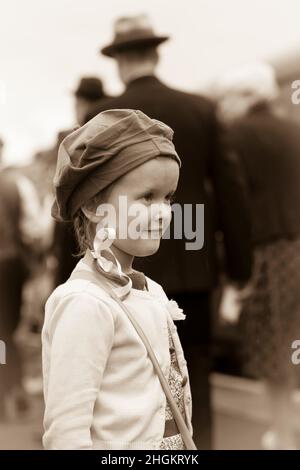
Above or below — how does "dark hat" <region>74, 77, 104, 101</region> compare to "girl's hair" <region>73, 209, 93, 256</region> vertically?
above

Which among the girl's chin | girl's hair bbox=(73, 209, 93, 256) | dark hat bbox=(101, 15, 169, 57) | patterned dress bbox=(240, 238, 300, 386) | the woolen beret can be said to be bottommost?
patterned dress bbox=(240, 238, 300, 386)

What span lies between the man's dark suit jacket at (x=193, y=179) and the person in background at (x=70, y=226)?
0.43 ft

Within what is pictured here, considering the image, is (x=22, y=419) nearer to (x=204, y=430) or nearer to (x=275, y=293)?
(x=204, y=430)

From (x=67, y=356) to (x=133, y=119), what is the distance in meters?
0.43

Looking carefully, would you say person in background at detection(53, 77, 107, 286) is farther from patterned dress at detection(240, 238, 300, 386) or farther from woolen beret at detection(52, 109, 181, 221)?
patterned dress at detection(240, 238, 300, 386)

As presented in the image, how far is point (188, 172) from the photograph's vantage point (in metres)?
2.46

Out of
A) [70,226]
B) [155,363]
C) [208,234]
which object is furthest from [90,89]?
[155,363]

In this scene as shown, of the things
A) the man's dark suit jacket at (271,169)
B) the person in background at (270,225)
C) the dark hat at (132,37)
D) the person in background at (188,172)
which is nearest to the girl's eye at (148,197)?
the person in background at (188,172)

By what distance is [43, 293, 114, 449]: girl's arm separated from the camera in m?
1.53

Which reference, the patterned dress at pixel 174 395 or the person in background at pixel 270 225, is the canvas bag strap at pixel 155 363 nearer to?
the patterned dress at pixel 174 395

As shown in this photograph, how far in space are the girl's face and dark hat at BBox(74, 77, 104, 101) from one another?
3.08 feet

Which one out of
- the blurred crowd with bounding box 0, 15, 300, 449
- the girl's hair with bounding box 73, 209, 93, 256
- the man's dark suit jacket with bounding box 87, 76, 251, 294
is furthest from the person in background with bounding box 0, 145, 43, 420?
the girl's hair with bounding box 73, 209, 93, 256

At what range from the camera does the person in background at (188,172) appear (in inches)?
91.3
